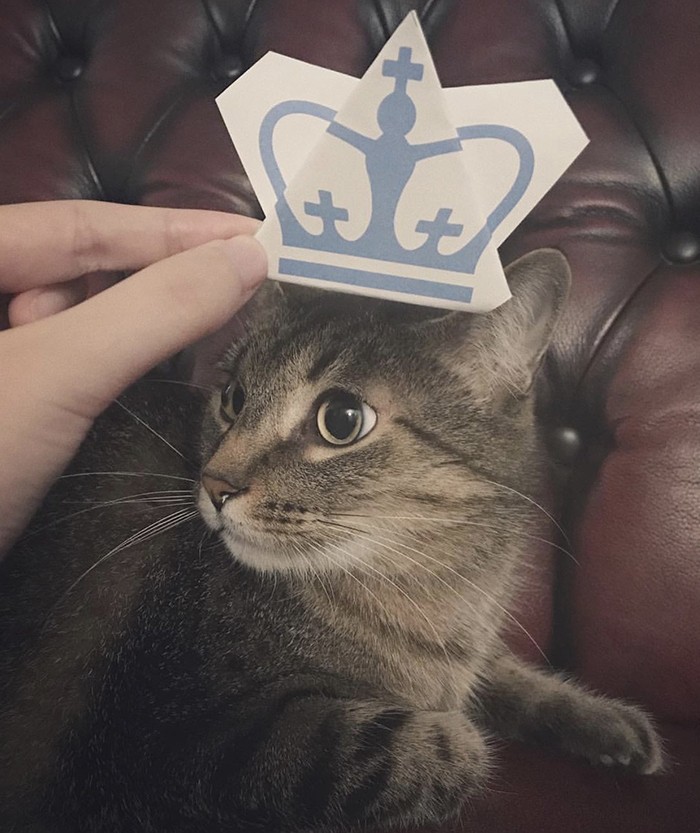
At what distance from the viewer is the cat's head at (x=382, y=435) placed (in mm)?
492

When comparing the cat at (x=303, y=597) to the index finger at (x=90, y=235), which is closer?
the cat at (x=303, y=597)

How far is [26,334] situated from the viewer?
427mm

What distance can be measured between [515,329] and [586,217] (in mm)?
108

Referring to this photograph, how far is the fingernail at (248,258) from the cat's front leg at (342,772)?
29 cm

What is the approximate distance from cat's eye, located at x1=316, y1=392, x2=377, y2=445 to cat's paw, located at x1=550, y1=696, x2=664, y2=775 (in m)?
0.25

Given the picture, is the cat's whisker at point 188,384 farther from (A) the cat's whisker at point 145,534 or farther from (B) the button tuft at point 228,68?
(B) the button tuft at point 228,68

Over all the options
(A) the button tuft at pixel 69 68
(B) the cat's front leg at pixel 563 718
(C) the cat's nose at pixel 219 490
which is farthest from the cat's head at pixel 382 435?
(A) the button tuft at pixel 69 68

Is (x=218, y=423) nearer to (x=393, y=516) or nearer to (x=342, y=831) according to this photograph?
(x=393, y=516)

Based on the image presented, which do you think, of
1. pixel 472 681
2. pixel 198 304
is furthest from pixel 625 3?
pixel 472 681

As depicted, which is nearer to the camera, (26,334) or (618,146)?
(26,334)

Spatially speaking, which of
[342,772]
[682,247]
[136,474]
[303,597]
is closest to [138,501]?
[136,474]

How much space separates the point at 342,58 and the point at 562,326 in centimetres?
28

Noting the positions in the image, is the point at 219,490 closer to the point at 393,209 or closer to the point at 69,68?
the point at 393,209

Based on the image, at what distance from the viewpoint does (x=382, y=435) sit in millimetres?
514
